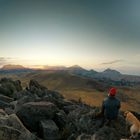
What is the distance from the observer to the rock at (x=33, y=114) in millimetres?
23375

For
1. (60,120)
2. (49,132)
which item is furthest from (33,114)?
(60,120)

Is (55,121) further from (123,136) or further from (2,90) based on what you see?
(2,90)

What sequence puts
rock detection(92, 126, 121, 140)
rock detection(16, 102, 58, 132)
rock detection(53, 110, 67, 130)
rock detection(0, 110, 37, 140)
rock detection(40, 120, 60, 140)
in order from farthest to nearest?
1. rock detection(53, 110, 67, 130)
2. rock detection(16, 102, 58, 132)
3. rock detection(40, 120, 60, 140)
4. rock detection(92, 126, 121, 140)
5. rock detection(0, 110, 37, 140)

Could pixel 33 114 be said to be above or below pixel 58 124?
above

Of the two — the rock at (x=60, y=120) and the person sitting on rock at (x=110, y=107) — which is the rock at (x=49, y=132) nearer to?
the rock at (x=60, y=120)

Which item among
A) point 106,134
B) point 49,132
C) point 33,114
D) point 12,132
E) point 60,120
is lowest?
point 49,132

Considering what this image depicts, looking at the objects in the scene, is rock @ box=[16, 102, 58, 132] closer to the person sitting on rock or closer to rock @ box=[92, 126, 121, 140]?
the person sitting on rock

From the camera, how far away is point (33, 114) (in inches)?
928

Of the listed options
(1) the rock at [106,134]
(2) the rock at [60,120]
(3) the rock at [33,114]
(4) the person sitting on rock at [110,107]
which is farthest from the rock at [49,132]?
(1) the rock at [106,134]

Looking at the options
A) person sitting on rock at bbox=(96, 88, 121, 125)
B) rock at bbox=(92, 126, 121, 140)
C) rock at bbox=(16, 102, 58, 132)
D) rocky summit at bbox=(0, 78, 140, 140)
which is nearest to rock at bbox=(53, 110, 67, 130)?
rocky summit at bbox=(0, 78, 140, 140)

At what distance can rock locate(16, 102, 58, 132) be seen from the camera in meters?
23.4

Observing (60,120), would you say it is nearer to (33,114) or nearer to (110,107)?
(33,114)

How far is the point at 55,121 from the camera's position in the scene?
982 inches

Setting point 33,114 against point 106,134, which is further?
point 33,114
